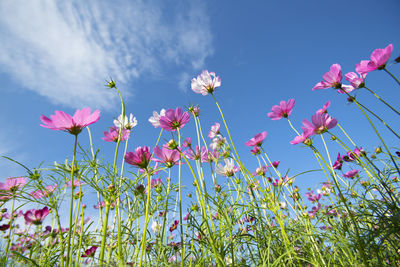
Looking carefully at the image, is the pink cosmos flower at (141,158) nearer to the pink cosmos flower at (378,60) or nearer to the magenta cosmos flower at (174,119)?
Answer: the magenta cosmos flower at (174,119)

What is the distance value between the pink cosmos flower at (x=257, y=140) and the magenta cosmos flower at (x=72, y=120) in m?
0.96

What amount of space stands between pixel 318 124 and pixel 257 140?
411 mm

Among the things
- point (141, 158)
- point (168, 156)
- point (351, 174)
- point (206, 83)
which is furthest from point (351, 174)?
point (141, 158)

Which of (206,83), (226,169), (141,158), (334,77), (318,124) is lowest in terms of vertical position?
(141,158)

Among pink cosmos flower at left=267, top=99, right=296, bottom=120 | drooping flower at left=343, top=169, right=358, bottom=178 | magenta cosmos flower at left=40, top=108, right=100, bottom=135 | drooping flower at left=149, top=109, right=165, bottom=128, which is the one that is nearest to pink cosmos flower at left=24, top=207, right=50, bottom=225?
drooping flower at left=149, top=109, right=165, bottom=128

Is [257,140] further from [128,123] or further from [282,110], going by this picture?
[128,123]

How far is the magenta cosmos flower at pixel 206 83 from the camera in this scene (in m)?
1.28

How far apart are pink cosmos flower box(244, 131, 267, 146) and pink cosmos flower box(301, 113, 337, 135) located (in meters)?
0.34

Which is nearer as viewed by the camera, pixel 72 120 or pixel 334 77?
pixel 72 120

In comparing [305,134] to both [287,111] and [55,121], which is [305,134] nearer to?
[287,111]

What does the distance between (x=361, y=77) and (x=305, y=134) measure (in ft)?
1.53

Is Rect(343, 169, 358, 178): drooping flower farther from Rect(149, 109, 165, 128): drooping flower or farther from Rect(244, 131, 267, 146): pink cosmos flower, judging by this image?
Rect(149, 109, 165, 128): drooping flower

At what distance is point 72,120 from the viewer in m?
0.69

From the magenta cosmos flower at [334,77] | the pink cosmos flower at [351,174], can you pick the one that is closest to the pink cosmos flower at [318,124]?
the magenta cosmos flower at [334,77]
